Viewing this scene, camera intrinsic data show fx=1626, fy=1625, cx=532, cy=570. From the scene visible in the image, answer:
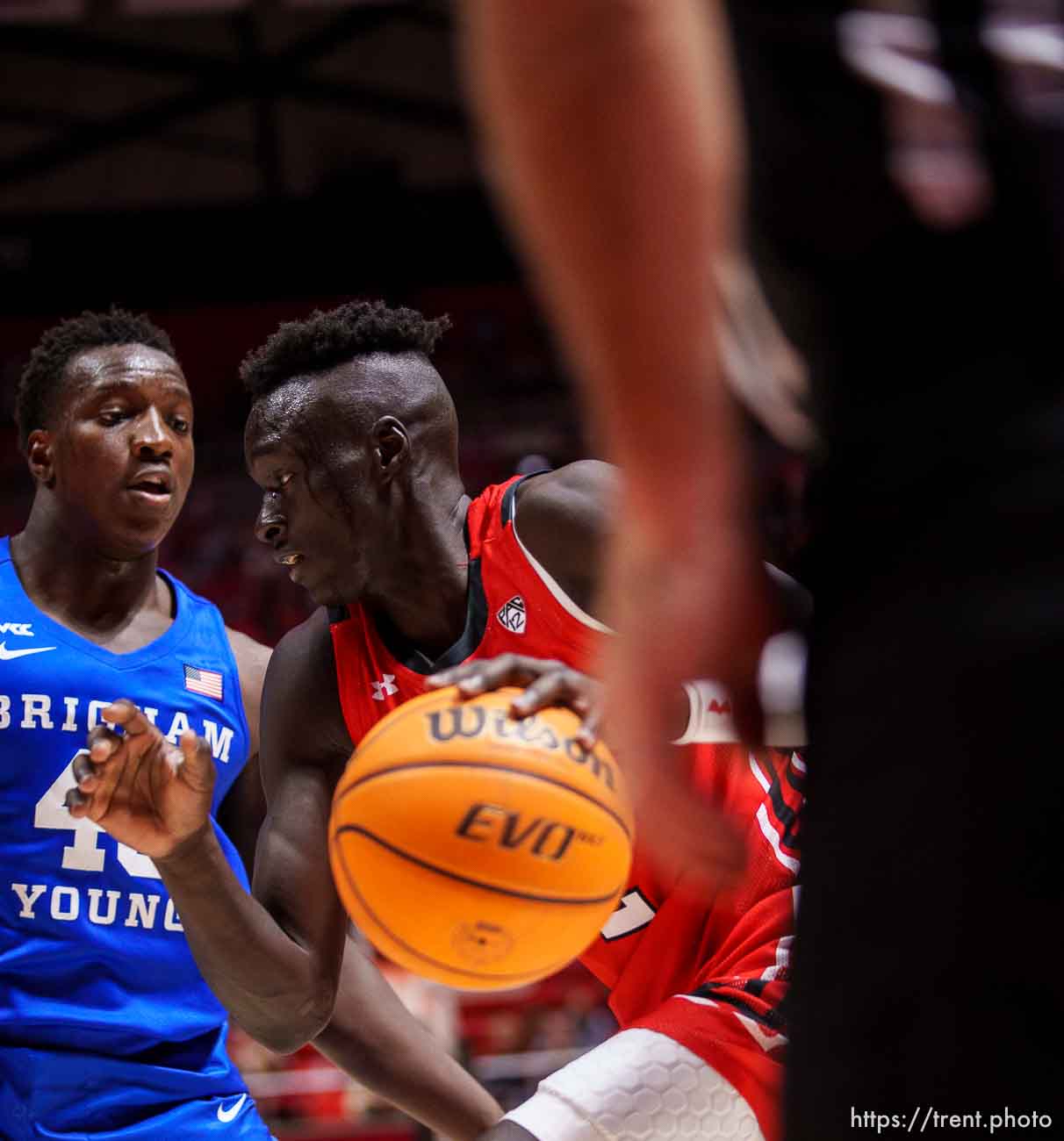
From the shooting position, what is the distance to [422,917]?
95.3 inches

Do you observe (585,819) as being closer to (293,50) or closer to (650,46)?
(650,46)

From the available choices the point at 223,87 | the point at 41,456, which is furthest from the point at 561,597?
the point at 223,87

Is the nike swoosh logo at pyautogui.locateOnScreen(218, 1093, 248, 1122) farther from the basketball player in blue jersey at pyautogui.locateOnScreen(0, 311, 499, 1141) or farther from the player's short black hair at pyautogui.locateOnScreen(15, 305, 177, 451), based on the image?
the player's short black hair at pyautogui.locateOnScreen(15, 305, 177, 451)

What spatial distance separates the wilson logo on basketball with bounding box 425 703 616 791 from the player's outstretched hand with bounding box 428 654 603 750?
2cm

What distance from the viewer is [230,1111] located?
3645mm

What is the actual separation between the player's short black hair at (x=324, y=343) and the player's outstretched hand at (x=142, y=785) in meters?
0.86

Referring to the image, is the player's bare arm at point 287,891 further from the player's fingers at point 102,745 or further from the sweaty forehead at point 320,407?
the sweaty forehead at point 320,407

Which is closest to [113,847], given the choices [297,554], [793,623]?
[297,554]

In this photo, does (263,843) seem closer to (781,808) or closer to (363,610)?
(363,610)

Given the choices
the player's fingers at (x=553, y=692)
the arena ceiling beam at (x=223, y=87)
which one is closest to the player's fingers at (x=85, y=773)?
the player's fingers at (x=553, y=692)

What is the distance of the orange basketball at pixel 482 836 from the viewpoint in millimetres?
2301

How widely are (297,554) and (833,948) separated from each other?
91.4 inches

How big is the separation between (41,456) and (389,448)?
1.15 m

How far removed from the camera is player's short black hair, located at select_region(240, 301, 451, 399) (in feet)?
11.1
